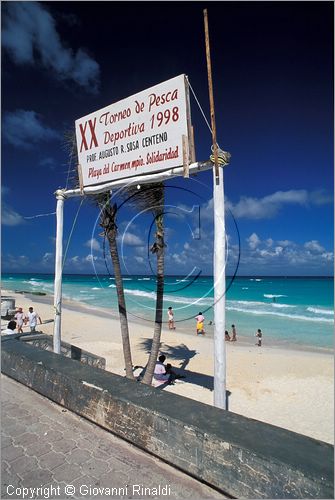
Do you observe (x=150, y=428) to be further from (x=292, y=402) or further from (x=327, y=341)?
(x=327, y=341)

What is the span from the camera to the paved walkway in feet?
9.67

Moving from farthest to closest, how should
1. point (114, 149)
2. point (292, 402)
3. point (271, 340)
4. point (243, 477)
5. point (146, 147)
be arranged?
point (271, 340) < point (292, 402) < point (114, 149) < point (146, 147) < point (243, 477)

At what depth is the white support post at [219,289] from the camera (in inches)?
175

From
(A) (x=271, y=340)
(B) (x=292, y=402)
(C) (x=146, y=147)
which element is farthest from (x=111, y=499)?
(A) (x=271, y=340)

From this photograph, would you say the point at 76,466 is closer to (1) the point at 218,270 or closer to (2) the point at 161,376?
(1) the point at 218,270

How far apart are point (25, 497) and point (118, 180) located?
14.1 ft

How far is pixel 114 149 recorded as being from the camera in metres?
5.58

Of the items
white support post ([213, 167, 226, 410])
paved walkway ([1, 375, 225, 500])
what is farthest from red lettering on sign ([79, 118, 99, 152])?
paved walkway ([1, 375, 225, 500])

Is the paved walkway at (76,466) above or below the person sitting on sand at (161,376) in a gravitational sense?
above

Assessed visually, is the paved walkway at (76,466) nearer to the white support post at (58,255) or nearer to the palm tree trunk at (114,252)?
the white support post at (58,255)

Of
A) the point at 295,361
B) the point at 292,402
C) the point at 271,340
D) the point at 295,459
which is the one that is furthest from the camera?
the point at 271,340

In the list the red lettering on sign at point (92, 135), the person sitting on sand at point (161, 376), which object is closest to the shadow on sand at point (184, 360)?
the person sitting on sand at point (161, 376)

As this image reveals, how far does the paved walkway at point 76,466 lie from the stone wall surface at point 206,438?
0.41ft

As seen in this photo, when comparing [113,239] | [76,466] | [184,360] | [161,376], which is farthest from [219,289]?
[184,360]
